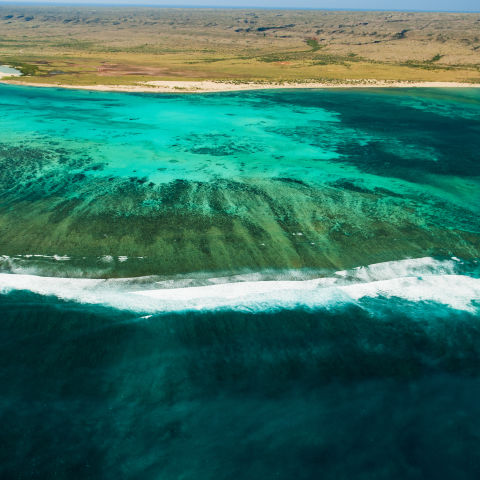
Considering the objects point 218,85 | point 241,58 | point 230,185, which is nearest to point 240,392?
point 230,185

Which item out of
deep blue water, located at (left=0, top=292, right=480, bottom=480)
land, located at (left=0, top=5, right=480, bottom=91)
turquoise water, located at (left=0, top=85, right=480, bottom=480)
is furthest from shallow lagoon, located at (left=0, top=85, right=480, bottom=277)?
land, located at (left=0, top=5, right=480, bottom=91)

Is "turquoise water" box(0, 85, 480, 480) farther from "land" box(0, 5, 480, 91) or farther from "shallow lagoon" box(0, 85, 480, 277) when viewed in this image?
"land" box(0, 5, 480, 91)

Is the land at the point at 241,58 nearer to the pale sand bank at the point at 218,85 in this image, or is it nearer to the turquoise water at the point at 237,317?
the pale sand bank at the point at 218,85

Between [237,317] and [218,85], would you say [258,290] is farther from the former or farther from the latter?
[218,85]

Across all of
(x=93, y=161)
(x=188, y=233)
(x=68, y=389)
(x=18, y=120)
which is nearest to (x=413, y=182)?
(x=188, y=233)

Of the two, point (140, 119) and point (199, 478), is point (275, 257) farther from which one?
point (140, 119)

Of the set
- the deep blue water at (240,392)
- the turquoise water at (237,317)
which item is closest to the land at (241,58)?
the turquoise water at (237,317)

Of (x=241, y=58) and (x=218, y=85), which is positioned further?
(x=241, y=58)
